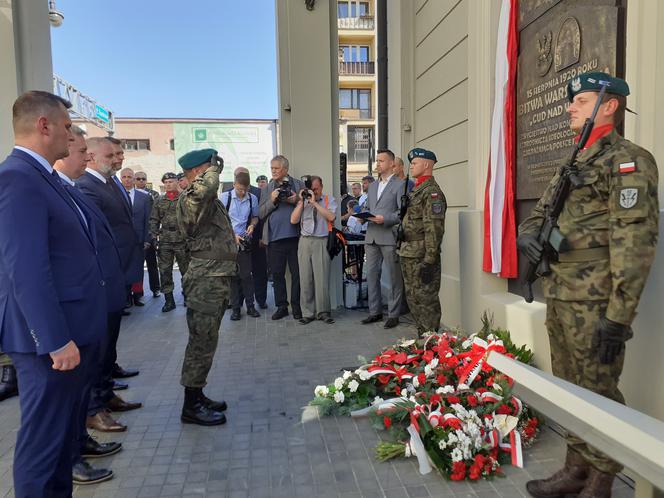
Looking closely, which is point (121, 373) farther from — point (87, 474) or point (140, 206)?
point (140, 206)

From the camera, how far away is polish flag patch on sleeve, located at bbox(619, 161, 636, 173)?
2020 mm

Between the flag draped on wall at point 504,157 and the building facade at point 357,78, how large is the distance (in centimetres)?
2717

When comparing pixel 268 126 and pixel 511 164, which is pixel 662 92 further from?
pixel 268 126

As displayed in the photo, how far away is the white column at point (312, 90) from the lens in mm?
6875

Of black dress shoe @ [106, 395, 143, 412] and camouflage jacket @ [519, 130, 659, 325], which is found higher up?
camouflage jacket @ [519, 130, 659, 325]

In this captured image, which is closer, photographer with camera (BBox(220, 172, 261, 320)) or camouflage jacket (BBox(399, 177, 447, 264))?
camouflage jacket (BBox(399, 177, 447, 264))

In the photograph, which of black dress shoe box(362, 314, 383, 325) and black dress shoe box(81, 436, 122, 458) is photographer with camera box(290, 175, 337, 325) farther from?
black dress shoe box(81, 436, 122, 458)

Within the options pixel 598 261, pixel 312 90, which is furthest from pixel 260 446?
pixel 312 90

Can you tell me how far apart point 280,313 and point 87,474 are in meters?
3.81

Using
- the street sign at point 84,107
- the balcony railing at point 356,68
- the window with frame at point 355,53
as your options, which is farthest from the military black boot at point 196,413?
the window with frame at point 355,53

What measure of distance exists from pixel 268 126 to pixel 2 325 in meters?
17.5

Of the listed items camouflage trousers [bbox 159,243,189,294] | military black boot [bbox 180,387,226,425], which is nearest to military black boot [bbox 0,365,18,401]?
military black boot [bbox 180,387,226,425]

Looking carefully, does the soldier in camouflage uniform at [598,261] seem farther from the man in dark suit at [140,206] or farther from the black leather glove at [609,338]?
the man in dark suit at [140,206]

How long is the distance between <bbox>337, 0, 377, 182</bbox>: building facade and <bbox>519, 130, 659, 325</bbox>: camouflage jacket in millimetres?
29367
